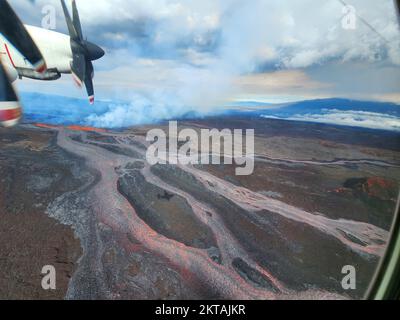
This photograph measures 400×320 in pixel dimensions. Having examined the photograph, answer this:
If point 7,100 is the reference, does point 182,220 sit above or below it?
below

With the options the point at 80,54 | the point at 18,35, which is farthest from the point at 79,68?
the point at 18,35

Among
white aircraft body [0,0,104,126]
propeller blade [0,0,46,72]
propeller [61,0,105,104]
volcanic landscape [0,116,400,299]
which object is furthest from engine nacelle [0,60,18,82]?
volcanic landscape [0,116,400,299]

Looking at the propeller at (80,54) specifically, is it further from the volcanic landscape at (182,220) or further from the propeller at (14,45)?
the volcanic landscape at (182,220)

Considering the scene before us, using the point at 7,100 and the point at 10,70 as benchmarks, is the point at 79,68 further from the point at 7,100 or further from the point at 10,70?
the point at 7,100

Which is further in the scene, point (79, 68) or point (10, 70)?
point (79, 68)

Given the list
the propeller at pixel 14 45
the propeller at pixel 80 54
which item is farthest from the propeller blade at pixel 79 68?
the propeller at pixel 14 45

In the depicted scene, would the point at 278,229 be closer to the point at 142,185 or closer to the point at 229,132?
the point at 142,185
